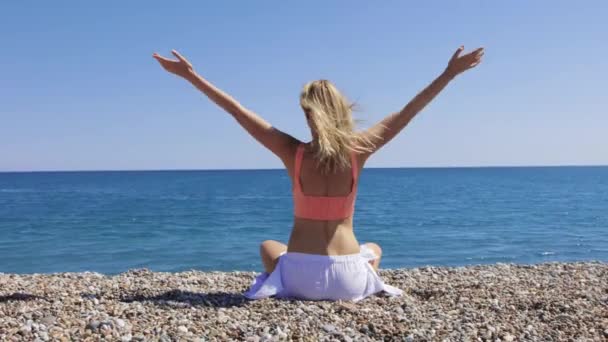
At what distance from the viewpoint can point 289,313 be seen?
4.90 meters

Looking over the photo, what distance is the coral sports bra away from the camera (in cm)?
535

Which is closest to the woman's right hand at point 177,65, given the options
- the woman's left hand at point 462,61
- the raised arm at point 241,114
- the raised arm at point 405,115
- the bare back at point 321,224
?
the raised arm at point 241,114

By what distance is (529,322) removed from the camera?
4.92 m

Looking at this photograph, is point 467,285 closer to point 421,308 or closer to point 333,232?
point 421,308

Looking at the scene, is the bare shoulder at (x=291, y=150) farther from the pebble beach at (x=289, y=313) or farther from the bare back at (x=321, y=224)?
the pebble beach at (x=289, y=313)

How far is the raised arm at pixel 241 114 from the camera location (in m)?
5.31

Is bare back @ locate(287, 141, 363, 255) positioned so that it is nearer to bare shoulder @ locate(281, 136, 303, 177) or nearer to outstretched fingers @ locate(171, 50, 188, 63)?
bare shoulder @ locate(281, 136, 303, 177)

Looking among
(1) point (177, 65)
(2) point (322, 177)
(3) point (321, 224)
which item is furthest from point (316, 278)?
(1) point (177, 65)

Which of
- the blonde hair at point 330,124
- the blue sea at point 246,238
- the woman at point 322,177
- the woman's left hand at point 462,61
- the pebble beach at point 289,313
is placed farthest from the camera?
the blue sea at point 246,238

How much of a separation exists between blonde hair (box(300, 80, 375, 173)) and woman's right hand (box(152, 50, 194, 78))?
3.43 ft

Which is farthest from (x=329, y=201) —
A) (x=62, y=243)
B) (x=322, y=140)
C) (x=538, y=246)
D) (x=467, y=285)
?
(x=62, y=243)

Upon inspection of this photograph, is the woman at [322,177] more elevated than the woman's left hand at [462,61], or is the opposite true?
the woman's left hand at [462,61]

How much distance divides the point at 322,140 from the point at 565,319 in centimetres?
248

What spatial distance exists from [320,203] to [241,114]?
1.04m
